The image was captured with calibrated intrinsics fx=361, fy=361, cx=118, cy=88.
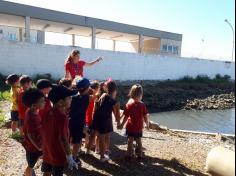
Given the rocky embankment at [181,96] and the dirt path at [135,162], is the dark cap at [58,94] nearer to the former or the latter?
the dirt path at [135,162]

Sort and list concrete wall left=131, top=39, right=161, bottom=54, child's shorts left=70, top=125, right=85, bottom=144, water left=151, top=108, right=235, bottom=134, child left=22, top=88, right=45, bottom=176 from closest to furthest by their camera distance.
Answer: child left=22, top=88, right=45, bottom=176 → child's shorts left=70, top=125, right=85, bottom=144 → water left=151, top=108, right=235, bottom=134 → concrete wall left=131, top=39, right=161, bottom=54

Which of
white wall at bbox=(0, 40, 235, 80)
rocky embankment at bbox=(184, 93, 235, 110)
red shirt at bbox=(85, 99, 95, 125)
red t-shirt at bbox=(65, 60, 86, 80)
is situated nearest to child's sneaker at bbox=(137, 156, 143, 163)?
red shirt at bbox=(85, 99, 95, 125)

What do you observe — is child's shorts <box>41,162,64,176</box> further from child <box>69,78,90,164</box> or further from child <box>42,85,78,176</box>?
child <box>69,78,90,164</box>

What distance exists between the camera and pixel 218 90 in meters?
28.7

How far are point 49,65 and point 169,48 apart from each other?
1970 cm

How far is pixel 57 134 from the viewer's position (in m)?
3.74

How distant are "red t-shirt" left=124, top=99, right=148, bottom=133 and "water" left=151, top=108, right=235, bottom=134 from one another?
885 cm

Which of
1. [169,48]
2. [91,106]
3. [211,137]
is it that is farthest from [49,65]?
[169,48]

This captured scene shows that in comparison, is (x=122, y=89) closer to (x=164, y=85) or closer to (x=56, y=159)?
(x=164, y=85)

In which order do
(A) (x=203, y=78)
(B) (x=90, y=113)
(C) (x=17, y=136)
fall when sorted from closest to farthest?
(B) (x=90, y=113) < (C) (x=17, y=136) < (A) (x=203, y=78)

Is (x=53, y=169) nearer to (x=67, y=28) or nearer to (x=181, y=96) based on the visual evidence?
(x=181, y=96)

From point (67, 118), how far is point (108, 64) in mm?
19115

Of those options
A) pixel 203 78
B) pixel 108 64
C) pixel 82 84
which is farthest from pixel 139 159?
pixel 203 78

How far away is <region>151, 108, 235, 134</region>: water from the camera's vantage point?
49.1 feet
